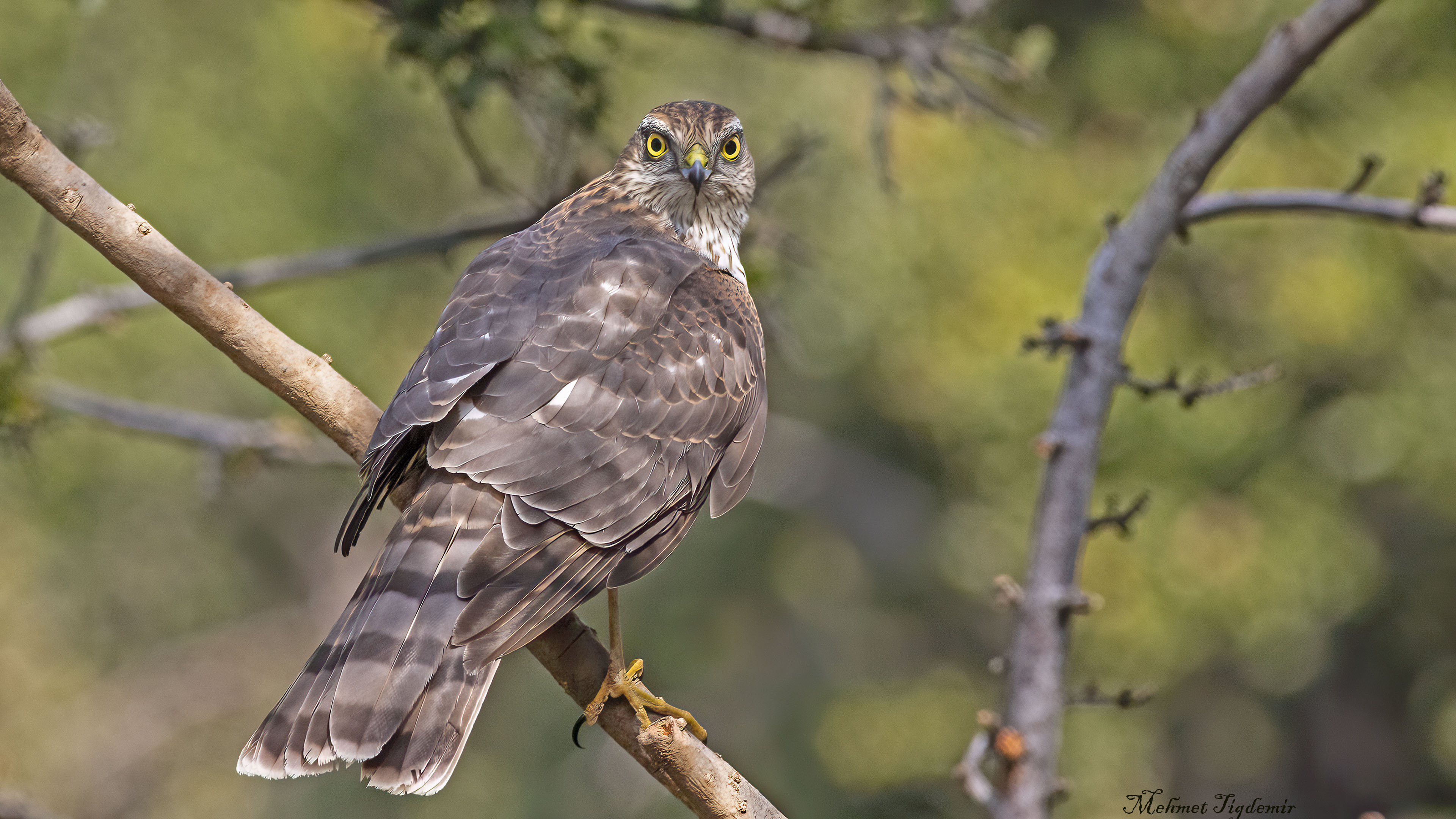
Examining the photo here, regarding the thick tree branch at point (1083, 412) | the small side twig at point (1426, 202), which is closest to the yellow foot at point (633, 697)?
the thick tree branch at point (1083, 412)

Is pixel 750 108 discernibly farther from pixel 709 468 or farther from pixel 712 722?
pixel 709 468

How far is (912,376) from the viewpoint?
40.8ft

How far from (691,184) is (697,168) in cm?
6

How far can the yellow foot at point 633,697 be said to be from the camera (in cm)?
295

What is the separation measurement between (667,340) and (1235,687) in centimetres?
1131

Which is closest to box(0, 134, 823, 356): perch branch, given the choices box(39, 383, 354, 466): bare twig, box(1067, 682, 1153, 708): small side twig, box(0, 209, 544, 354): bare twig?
box(0, 209, 544, 354): bare twig

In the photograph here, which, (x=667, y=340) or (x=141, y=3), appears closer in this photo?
(x=667, y=340)

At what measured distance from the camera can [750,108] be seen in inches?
547

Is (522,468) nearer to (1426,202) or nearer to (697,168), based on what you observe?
(697,168)

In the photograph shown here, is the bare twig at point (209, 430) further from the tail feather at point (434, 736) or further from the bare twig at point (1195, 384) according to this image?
the bare twig at point (1195, 384)

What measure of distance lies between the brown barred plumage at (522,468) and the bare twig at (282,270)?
0.75 meters

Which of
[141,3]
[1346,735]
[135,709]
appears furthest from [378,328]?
[1346,735]

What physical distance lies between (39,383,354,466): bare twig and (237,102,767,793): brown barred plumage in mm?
2392

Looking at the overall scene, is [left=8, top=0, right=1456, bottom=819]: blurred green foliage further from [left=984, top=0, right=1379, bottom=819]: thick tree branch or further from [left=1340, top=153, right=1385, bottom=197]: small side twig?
[left=1340, top=153, right=1385, bottom=197]: small side twig
